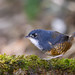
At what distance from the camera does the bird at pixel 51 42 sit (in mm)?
4715

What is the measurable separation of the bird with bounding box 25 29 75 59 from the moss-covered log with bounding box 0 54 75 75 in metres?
0.40

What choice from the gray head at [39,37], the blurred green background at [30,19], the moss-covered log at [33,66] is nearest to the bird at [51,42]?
the gray head at [39,37]

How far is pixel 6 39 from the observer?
1089 centimetres

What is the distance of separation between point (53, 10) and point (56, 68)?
8305 millimetres

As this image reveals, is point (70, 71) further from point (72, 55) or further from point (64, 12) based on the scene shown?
point (64, 12)

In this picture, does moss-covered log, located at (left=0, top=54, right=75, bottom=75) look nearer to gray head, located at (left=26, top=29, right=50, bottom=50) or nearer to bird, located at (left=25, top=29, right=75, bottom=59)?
bird, located at (left=25, top=29, right=75, bottom=59)

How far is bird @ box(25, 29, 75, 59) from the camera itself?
15.5 ft

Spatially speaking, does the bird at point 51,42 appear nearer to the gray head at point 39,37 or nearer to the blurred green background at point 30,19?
the gray head at point 39,37

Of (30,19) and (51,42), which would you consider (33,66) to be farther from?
(30,19)

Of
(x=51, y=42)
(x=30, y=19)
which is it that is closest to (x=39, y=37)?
Result: (x=51, y=42)

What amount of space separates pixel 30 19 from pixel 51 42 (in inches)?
243

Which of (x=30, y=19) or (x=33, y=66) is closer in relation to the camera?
(x=33, y=66)

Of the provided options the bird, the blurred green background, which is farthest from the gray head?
the blurred green background

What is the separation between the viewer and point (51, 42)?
189 inches
